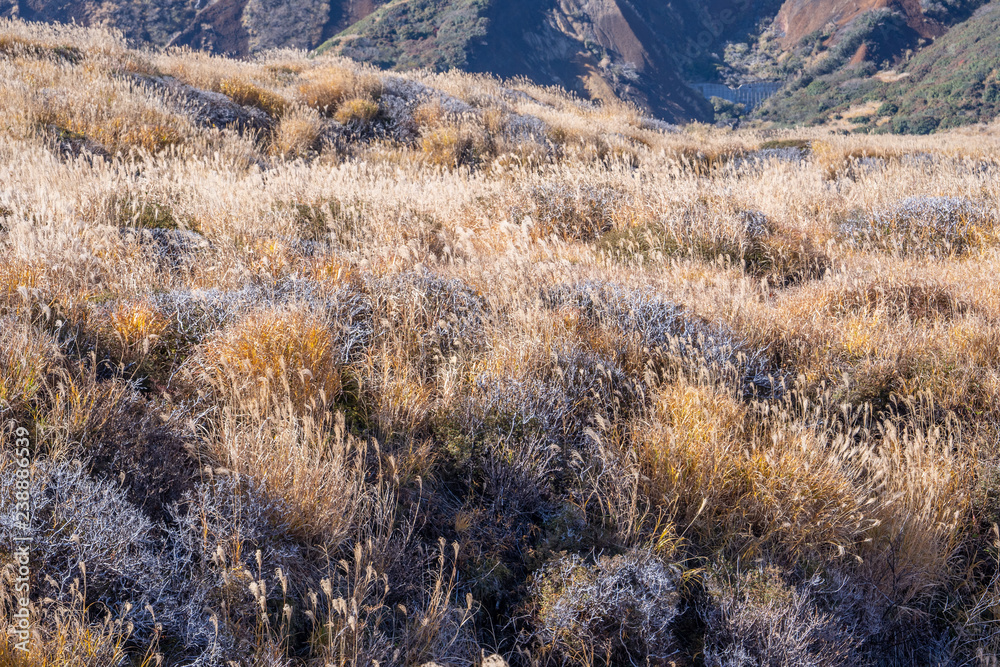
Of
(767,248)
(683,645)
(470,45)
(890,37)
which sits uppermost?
(890,37)

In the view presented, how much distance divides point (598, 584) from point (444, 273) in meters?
2.68

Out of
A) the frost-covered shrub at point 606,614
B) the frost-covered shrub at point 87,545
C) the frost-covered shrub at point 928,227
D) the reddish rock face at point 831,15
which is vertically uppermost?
the reddish rock face at point 831,15

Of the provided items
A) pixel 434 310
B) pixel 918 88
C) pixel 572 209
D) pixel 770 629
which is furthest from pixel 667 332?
pixel 918 88

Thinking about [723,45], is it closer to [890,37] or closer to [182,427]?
[890,37]

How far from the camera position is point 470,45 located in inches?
3725

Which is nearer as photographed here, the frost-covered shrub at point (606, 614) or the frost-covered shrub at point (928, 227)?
the frost-covered shrub at point (606, 614)

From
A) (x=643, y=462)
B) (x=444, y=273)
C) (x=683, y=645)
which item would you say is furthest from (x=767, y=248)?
(x=683, y=645)

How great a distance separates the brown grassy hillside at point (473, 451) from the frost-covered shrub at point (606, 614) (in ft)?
0.04

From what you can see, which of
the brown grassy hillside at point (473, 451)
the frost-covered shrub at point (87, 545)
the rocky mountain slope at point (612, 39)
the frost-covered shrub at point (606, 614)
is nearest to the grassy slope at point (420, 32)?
the rocky mountain slope at point (612, 39)

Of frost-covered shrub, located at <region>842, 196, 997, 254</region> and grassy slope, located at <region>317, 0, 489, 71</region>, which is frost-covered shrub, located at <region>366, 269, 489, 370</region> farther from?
grassy slope, located at <region>317, 0, 489, 71</region>

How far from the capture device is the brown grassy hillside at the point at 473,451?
1.99m

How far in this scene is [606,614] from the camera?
225 cm

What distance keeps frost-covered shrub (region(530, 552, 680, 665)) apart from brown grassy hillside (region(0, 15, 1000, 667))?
1cm

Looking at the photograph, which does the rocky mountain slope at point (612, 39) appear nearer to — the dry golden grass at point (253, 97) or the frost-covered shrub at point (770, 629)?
the dry golden grass at point (253, 97)
